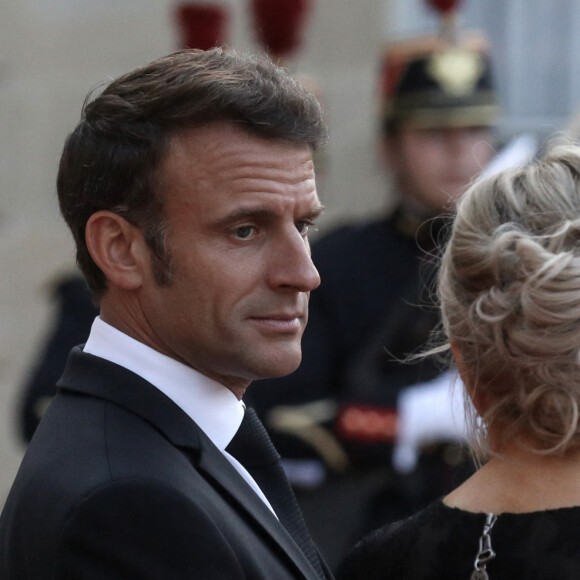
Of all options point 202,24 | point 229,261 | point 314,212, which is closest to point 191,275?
point 229,261

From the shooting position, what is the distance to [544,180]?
2.12m

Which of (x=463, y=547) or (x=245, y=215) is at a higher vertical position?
(x=245, y=215)

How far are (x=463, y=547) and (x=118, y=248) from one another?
77 cm

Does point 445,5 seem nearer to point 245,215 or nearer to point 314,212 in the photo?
point 314,212

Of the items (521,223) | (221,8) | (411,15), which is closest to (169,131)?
(521,223)

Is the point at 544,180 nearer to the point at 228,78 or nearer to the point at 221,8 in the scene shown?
the point at 228,78

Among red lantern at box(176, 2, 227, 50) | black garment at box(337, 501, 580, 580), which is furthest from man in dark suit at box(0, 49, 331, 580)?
red lantern at box(176, 2, 227, 50)

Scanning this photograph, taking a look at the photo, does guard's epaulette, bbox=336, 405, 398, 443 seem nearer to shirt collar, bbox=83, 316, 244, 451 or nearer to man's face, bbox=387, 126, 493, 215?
man's face, bbox=387, 126, 493, 215

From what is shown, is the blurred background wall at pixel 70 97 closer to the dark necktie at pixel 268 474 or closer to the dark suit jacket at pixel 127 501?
the dark necktie at pixel 268 474

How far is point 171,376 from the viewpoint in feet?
7.17

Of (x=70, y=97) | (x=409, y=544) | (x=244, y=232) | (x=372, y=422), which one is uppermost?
(x=244, y=232)

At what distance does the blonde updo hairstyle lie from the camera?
2016 millimetres

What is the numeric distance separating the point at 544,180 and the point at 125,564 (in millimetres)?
927

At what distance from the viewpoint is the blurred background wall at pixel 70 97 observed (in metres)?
5.61
